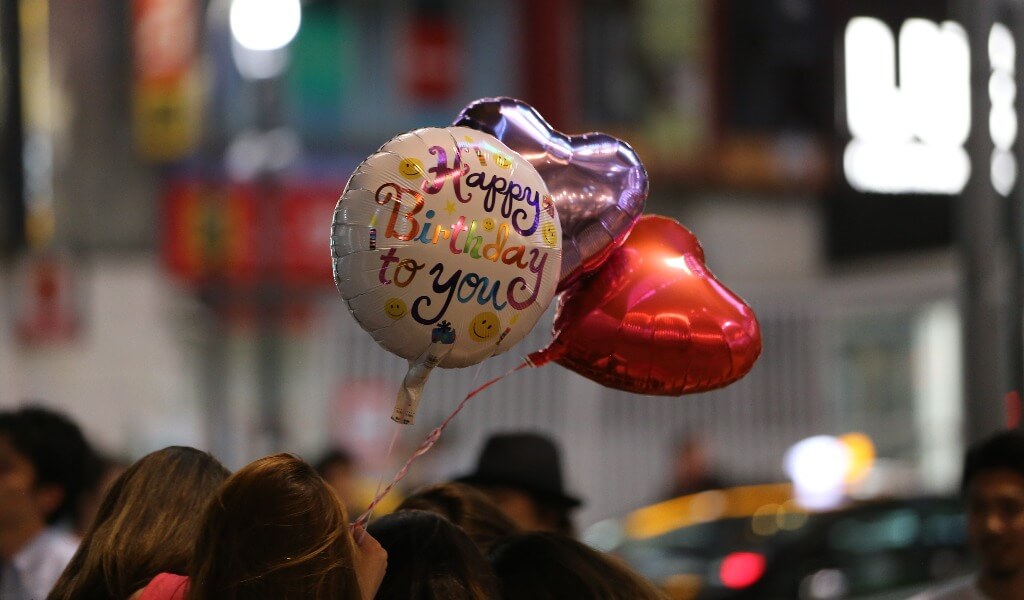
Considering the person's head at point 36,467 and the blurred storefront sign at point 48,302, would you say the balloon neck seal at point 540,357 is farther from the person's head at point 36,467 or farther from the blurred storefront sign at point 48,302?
the blurred storefront sign at point 48,302

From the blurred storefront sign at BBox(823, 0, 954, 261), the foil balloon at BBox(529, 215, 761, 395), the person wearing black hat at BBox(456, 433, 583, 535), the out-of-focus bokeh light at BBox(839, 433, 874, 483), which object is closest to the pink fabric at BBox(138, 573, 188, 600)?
the foil balloon at BBox(529, 215, 761, 395)

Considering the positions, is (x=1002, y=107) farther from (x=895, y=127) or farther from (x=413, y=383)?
(x=895, y=127)

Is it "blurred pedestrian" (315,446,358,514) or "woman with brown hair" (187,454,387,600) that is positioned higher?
"woman with brown hair" (187,454,387,600)

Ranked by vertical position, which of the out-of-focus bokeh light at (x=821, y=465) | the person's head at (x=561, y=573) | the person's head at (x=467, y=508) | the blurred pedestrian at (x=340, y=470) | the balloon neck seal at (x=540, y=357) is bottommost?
the out-of-focus bokeh light at (x=821, y=465)

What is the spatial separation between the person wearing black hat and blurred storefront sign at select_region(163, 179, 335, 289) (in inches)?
456

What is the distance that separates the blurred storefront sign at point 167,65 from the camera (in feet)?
49.0

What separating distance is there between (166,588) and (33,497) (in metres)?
1.66

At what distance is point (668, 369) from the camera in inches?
131

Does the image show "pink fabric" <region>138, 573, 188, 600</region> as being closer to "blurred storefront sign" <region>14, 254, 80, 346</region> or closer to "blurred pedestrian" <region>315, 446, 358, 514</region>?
"blurred pedestrian" <region>315, 446, 358, 514</region>

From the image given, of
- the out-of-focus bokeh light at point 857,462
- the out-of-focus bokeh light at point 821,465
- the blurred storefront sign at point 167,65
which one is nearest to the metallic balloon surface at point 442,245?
the out-of-focus bokeh light at point 821,465

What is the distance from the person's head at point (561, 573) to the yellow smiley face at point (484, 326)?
0.42m

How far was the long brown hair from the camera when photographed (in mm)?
2494

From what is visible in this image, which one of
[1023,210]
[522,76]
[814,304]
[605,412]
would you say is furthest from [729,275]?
[1023,210]

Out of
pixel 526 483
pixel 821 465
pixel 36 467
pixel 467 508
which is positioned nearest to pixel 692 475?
pixel 821 465
